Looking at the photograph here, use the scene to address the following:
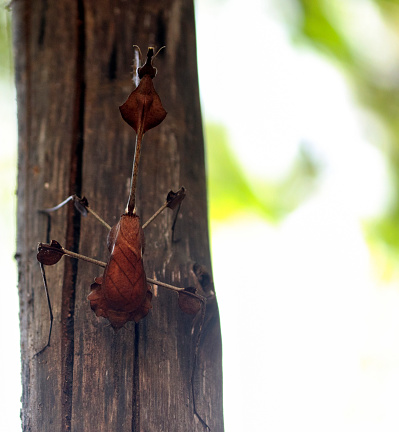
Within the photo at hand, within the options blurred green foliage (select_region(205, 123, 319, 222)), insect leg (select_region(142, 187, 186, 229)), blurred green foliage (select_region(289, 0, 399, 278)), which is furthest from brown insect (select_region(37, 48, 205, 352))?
blurred green foliage (select_region(289, 0, 399, 278))

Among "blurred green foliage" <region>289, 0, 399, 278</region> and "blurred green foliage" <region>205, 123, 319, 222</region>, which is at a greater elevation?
"blurred green foliage" <region>289, 0, 399, 278</region>

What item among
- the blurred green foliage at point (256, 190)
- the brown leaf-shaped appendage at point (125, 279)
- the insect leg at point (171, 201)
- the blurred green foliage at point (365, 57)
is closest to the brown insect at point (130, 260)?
the brown leaf-shaped appendage at point (125, 279)

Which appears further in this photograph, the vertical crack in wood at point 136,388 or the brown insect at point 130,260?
the brown insect at point 130,260

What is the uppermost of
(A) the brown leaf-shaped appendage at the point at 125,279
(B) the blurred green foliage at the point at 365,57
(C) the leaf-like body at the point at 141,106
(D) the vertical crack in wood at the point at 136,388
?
(B) the blurred green foliage at the point at 365,57

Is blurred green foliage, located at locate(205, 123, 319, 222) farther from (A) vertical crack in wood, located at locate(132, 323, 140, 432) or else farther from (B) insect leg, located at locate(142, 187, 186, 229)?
(A) vertical crack in wood, located at locate(132, 323, 140, 432)

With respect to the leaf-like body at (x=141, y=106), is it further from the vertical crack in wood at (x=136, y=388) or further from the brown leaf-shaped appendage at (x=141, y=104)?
the vertical crack in wood at (x=136, y=388)

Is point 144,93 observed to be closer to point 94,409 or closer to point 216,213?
point 94,409
